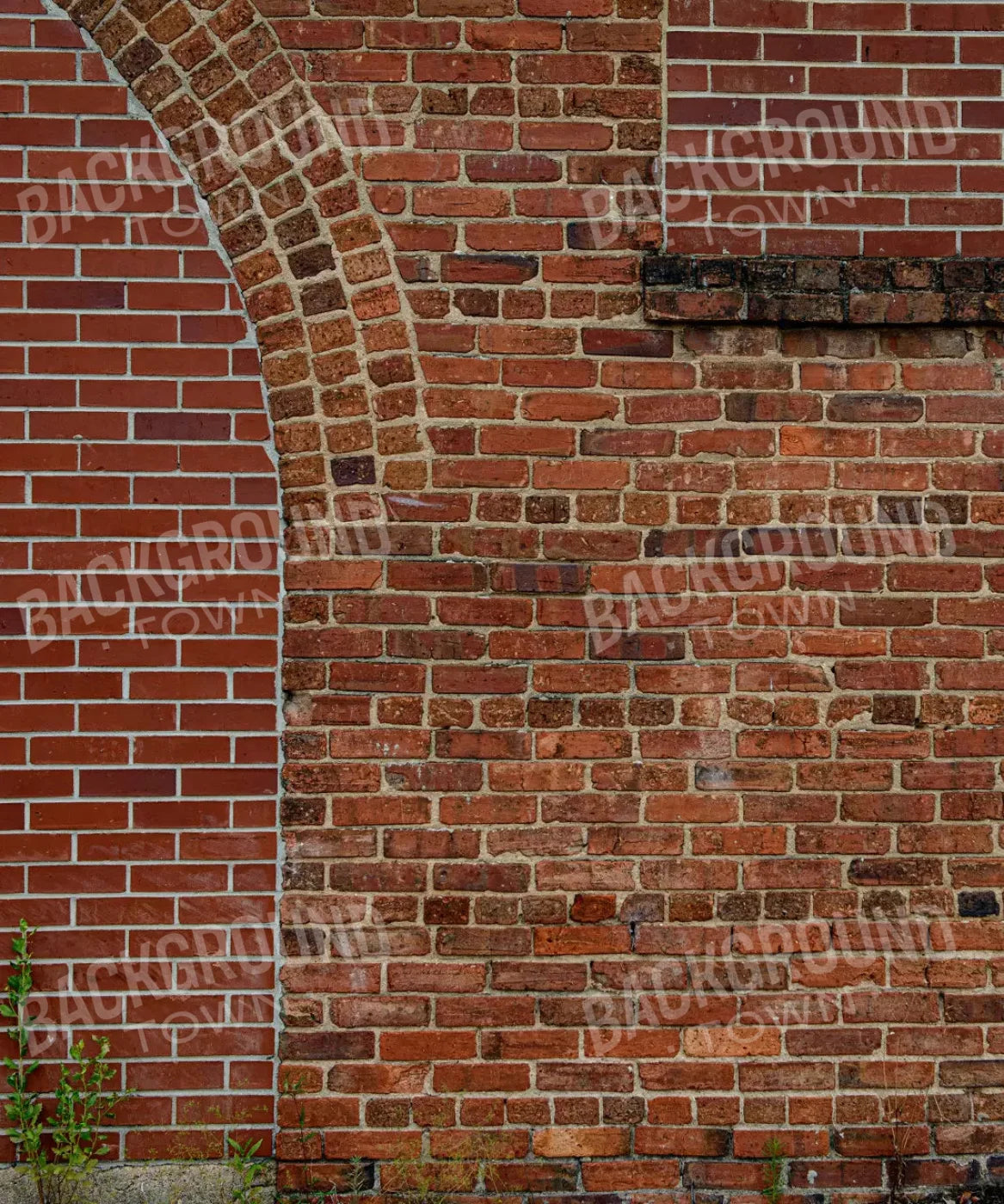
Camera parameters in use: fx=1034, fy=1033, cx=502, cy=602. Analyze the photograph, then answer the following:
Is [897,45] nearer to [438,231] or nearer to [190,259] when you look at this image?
[438,231]

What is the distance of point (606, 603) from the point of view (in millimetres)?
2625

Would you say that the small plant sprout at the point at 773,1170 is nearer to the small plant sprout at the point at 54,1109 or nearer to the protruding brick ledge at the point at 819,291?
the small plant sprout at the point at 54,1109

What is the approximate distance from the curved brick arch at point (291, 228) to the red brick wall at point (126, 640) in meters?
0.10

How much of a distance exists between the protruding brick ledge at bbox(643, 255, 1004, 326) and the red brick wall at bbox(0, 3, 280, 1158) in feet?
3.75

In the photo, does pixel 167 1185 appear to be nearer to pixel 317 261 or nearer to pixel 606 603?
pixel 606 603

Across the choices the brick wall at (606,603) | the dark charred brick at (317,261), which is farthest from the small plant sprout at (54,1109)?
the dark charred brick at (317,261)

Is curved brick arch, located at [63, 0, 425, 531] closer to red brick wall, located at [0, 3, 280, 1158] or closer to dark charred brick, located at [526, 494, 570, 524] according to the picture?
red brick wall, located at [0, 3, 280, 1158]

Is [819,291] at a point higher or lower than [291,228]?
lower

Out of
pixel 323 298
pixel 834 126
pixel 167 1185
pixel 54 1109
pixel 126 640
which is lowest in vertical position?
pixel 167 1185

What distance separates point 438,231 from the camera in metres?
2.61

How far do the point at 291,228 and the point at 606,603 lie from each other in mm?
1234

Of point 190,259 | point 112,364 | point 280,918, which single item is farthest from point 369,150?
point 280,918

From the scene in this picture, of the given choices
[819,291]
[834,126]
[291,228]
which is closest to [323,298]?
[291,228]

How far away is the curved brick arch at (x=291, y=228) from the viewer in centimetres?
259
